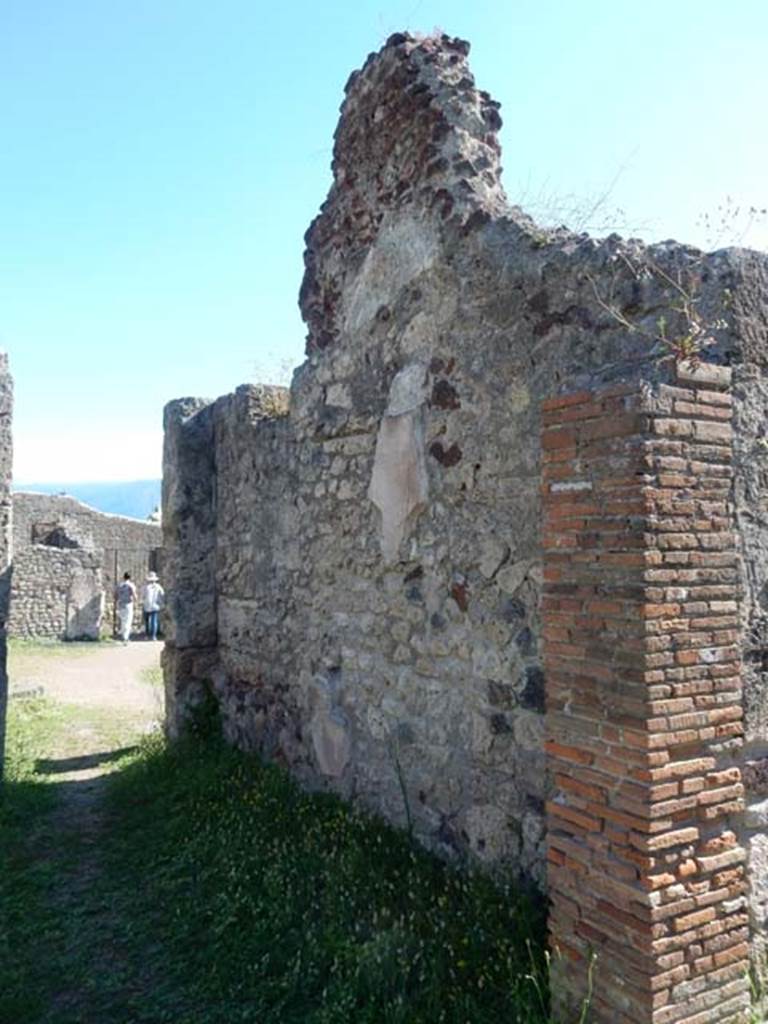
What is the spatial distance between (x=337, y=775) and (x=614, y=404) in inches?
124

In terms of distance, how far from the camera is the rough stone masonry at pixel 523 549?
8.80ft

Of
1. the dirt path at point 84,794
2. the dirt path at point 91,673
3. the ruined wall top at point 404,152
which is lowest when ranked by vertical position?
the dirt path at point 84,794

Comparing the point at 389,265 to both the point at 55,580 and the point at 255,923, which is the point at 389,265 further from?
the point at 55,580

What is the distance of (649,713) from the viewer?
2.61 m

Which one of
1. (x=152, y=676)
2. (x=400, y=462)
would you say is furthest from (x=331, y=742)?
(x=152, y=676)

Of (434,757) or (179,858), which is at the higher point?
(434,757)

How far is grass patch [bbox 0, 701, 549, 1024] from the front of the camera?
3156 mm

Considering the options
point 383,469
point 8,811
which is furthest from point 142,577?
point 383,469

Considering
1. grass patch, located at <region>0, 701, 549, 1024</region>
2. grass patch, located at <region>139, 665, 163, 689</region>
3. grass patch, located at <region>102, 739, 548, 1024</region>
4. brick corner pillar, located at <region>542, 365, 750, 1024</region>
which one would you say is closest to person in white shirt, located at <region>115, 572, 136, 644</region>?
grass patch, located at <region>139, 665, 163, 689</region>

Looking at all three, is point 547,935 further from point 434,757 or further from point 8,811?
point 8,811

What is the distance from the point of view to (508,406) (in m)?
3.75

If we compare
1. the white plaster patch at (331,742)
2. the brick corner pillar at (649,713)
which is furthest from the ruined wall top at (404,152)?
the white plaster patch at (331,742)

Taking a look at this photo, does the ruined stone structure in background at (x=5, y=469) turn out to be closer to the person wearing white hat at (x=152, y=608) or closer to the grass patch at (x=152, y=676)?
the grass patch at (x=152, y=676)

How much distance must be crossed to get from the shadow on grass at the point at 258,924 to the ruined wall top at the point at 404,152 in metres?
2.92
